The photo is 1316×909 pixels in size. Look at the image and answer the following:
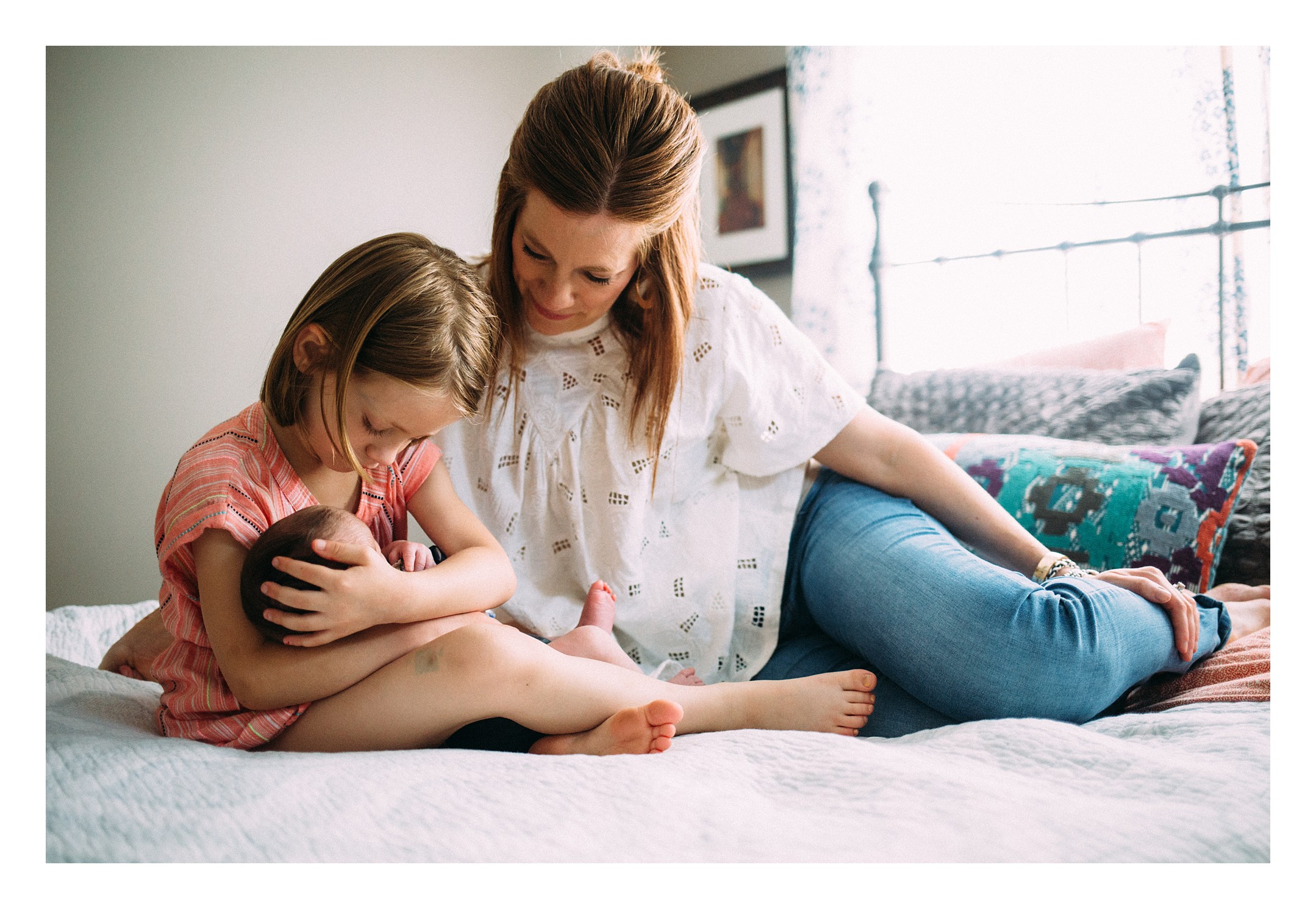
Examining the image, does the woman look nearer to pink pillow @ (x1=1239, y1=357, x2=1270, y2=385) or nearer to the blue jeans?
the blue jeans

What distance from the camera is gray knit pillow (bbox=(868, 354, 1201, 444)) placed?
146 centimetres

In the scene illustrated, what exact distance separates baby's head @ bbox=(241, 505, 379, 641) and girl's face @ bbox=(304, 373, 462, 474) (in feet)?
0.40

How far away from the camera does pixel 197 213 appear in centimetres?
178

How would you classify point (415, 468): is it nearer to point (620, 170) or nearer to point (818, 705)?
point (620, 170)

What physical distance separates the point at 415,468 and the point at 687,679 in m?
0.45

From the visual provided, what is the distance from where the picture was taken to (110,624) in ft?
4.50

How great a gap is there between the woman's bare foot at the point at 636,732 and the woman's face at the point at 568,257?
1.75 feet

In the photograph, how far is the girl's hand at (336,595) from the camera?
2.52ft

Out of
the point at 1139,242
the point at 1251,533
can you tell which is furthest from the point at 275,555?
the point at 1139,242

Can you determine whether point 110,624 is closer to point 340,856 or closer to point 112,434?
point 112,434

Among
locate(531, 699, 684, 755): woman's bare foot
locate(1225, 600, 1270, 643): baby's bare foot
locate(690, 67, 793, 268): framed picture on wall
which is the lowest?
locate(531, 699, 684, 755): woman's bare foot

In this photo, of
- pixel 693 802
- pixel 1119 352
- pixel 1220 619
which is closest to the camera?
pixel 693 802

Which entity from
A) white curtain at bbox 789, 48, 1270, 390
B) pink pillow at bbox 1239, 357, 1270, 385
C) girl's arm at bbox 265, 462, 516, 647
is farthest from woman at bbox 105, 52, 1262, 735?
white curtain at bbox 789, 48, 1270, 390

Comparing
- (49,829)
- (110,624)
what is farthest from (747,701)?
(110,624)
